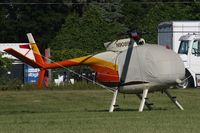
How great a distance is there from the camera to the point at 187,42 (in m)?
44.4

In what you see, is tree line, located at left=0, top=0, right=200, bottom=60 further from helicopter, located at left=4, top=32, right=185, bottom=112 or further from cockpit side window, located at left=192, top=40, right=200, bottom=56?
helicopter, located at left=4, top=32, right=185, bottom=112

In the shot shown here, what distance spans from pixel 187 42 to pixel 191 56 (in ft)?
3.06

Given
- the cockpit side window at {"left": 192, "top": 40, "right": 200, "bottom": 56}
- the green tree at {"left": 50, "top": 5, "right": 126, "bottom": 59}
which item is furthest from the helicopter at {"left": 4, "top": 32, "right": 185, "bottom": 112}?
the green tree at {"left": 50, "top": 5, "right": 126, "bottom": 59}

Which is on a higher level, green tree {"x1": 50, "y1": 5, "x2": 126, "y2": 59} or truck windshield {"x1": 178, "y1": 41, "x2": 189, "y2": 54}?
truck windshield {"x1": 178, "y1": 41, "x2": 189, "y2": 54}

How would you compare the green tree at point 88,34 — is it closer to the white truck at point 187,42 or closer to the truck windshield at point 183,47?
the white truck at point 187,42

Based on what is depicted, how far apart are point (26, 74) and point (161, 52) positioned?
95.0 feet

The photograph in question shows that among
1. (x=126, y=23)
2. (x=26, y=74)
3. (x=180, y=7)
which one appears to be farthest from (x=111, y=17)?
(x=26, y=74)

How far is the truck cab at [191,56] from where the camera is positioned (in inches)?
1687

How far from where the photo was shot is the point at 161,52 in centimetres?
2281

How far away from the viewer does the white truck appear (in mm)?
43031

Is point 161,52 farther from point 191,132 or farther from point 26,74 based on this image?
point 26,74

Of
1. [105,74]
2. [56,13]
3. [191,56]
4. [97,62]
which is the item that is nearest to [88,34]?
[56,13]

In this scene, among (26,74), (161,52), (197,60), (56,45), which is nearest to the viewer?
(161,52)

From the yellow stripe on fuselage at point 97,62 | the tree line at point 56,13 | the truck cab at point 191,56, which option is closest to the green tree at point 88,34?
the tree line at point 56,13
